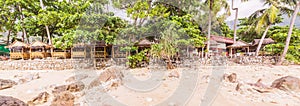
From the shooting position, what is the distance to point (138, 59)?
13.2 metres

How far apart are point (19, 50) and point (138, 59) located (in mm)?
12691

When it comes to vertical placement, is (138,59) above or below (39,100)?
above

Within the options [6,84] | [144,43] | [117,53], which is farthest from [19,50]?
[144,43]

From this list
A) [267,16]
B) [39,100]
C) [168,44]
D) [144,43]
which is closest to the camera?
[39,100]

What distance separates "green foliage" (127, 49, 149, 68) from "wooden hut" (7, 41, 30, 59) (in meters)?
10.1

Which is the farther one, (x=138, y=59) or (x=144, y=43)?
(x=144, y=43)

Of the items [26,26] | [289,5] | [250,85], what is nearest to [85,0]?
[26,26]

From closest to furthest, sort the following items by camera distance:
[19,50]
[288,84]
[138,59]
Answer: [288,84] < [138,59] < [19,50]

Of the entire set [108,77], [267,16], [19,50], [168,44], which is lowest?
[108,77]

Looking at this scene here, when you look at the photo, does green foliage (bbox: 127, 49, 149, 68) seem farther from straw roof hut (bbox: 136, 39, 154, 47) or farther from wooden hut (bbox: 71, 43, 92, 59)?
wooden hut (bbox: 71, 43, 92, 59)

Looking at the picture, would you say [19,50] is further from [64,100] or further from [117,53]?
[64,100]

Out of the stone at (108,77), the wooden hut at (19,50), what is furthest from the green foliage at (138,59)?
the wooden hut at (19,50)

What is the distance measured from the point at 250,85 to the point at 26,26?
63.0 ft

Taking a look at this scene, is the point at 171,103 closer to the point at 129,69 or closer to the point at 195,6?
the point at 129,69
